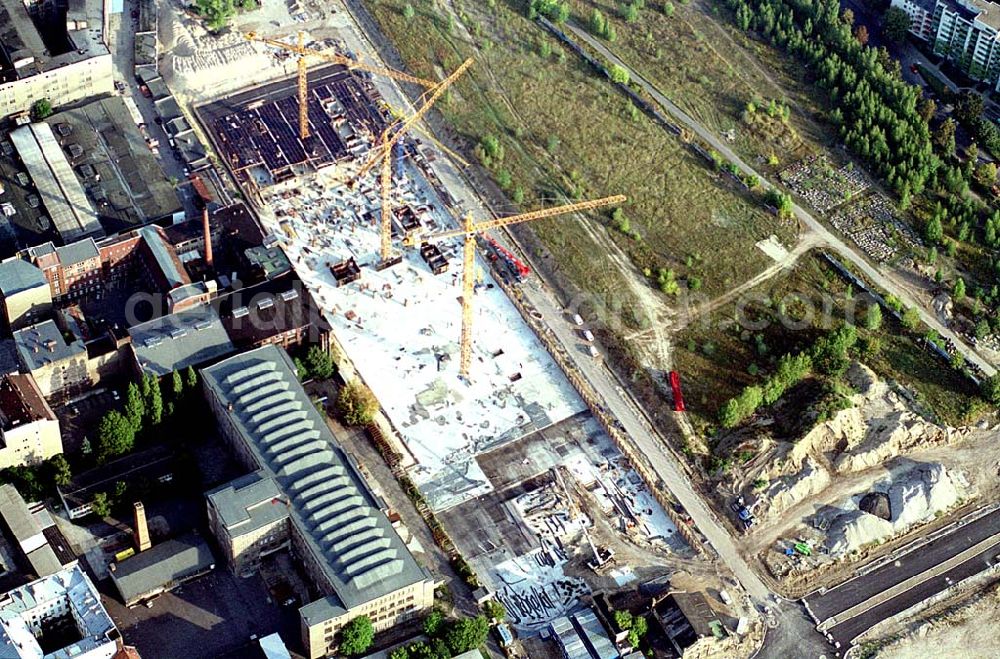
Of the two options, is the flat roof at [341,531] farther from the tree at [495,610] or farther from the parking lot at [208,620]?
the tree at [495,610]

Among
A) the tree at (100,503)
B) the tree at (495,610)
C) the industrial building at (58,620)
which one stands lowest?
the tree at (495,610)

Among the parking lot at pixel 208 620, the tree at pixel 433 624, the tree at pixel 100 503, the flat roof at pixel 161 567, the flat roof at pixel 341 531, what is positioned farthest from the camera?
the tree at pixel 100 503

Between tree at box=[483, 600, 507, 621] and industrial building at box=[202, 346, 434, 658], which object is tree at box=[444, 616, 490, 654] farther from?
industrial building at box=[202, 346, 434, 658]

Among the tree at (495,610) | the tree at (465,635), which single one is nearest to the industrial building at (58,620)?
the tree at (465,635)

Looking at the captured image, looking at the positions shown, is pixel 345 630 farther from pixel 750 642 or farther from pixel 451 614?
pixel 750 642

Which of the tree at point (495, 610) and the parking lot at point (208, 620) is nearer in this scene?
the parking lot at point (208, 620)

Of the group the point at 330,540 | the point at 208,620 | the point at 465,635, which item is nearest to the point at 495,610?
the point at 465,635

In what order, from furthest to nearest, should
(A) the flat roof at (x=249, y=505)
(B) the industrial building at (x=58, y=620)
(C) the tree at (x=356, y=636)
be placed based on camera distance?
(A) the flat roof at (x=249, y=505), (C) the tree at (x=356, y=636), (B) the industrial building at (x=58, y=620)
